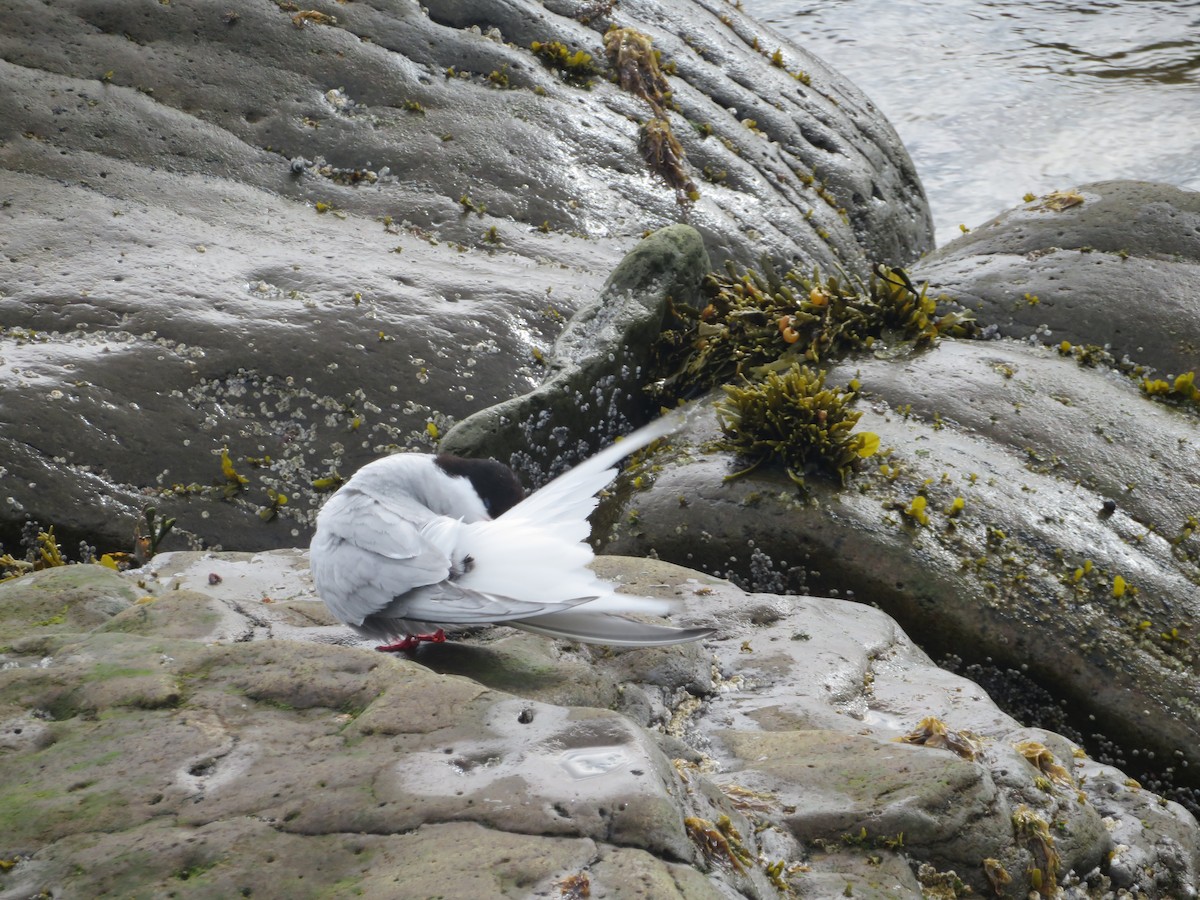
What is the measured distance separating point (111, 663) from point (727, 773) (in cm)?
179

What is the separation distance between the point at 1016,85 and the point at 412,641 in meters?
13.7

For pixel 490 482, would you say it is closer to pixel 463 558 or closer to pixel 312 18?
pixel 463 558

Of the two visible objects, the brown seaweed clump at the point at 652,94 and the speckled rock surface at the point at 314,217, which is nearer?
the speckled rock surface at the point at 314,217

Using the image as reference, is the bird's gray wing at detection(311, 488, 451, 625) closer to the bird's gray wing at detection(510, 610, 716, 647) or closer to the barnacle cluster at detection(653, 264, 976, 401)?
the bird's gray wing at detection(510, 610, 716, 647)

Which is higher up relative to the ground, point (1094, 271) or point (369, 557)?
point (1094, 271)

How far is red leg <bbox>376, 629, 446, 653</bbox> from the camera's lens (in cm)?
372

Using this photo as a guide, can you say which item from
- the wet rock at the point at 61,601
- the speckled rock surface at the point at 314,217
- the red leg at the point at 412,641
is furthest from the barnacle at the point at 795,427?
the wet rock at the point at 61,601

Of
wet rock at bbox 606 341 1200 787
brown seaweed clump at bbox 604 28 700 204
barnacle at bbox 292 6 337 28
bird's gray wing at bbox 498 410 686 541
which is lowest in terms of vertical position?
wet rock at bbox 606 341 1200 787

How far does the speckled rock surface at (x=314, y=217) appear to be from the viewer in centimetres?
594

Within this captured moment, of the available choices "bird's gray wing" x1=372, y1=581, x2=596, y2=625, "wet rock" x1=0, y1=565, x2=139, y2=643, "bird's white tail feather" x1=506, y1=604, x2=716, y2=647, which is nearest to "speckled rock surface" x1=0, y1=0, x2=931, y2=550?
"wet rock" x1=0, y1=565, x2=139, y2=643

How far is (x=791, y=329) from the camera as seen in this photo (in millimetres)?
6832

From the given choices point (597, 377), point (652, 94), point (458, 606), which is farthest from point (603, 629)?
point (652, 94)

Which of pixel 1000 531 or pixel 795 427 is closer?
pixel 1000 531

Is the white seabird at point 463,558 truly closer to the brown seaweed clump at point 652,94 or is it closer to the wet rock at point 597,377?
the wet rock at point 597,377
